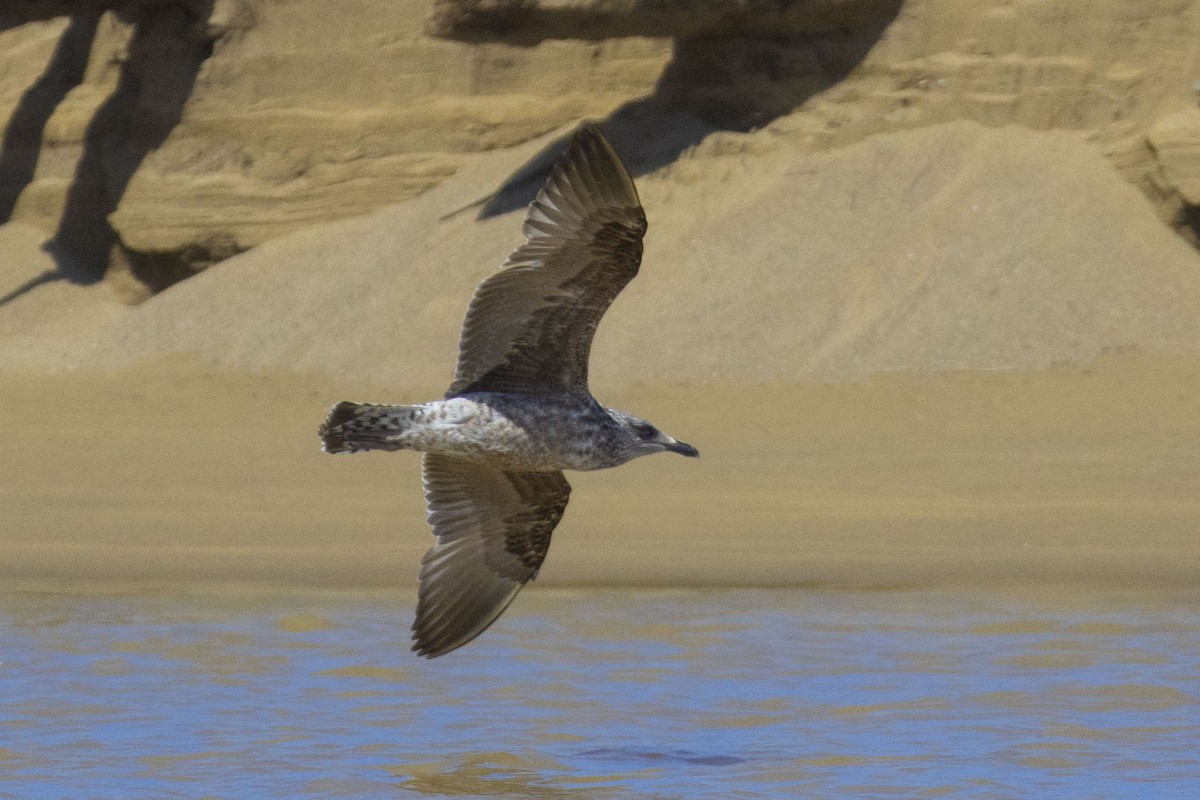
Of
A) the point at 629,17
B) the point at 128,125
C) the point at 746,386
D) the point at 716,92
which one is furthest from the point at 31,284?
the point at 746,386

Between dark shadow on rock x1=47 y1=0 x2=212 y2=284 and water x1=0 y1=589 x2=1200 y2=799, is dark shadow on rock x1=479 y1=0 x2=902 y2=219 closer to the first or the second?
dark shadow on rock x1=47 y1=0 x2=212 y2=284

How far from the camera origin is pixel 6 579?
10680 millimetres

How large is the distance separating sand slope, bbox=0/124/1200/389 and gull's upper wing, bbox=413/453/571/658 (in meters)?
7.17

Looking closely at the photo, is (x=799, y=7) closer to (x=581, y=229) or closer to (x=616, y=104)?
(x=616, y=104)

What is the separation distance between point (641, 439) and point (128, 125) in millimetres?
14982

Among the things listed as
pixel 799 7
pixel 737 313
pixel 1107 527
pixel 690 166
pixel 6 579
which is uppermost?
pixel 799 7

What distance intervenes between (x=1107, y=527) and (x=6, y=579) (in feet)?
21.1

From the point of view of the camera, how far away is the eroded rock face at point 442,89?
16.1 meters

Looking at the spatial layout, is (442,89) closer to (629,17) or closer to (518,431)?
(629,17)

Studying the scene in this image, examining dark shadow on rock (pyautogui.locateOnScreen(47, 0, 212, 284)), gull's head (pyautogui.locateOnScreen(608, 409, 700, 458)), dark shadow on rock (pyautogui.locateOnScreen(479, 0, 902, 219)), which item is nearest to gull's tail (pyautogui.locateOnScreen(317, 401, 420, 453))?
gull's head (pyautogui.locateOnScreen(608, 409, 700, 458))

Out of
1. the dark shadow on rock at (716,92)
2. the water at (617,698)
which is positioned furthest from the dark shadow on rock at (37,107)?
the water at (617,698)

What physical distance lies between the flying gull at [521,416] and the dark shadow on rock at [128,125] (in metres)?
13.9

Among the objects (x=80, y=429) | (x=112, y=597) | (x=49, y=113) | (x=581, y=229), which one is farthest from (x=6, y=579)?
(x=49, y=113)

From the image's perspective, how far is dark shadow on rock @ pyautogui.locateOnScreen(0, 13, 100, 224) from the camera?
833 inches
